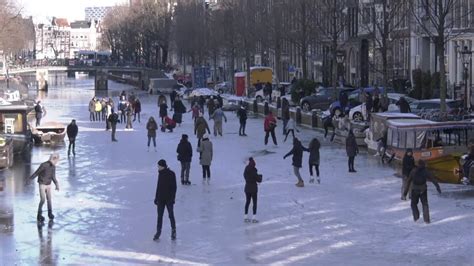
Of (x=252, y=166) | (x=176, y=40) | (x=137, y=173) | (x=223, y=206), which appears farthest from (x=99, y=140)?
(x=176, y=40)

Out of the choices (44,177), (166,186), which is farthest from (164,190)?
(44,177)

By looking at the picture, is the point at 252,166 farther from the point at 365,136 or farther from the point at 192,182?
the point at 365,136

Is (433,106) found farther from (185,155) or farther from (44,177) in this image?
(44,177)

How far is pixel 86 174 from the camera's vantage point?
32.2 m

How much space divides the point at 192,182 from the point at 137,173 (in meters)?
3.31

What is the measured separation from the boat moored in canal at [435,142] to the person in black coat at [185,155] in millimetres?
6430

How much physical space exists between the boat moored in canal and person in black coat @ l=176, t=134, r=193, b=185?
6.43m

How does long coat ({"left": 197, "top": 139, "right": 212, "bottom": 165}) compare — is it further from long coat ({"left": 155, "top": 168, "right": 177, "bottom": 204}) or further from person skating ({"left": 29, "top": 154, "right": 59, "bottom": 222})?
long coat ({"left": 155, "top": 168, "right": 177, "bottom": 204})

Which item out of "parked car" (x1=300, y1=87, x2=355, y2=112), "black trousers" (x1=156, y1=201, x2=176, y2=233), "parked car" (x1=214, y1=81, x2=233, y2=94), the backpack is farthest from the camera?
"parked car" (x1=214, y1=81, x2=233, y2=94)

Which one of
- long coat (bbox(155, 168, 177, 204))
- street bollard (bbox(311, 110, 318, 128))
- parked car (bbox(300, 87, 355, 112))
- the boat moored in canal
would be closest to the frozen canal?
long coat (bbox(155, 168, 177, 204))

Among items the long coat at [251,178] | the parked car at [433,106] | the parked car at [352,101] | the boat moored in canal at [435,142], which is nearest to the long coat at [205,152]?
the boat moored in canal at [435,142]

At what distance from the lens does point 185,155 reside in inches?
1107

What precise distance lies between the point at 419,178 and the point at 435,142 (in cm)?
965

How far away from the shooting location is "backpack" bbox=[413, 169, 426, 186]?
833 inches
